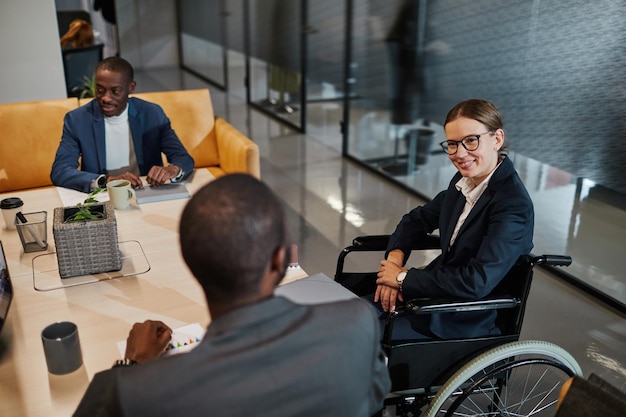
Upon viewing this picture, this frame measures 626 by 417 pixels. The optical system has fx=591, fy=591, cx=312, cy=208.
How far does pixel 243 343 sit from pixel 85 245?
45.3 inches

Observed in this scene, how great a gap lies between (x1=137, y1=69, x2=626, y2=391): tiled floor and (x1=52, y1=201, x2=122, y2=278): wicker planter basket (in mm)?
1648

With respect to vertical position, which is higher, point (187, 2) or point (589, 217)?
point (187, 2)

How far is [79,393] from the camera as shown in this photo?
53.9 inches

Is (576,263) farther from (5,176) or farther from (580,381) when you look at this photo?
(5,176)

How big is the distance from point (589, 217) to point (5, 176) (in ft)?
10.6

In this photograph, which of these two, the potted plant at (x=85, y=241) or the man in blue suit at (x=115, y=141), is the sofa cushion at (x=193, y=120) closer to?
the man in blue suit at (x=115, y=141)

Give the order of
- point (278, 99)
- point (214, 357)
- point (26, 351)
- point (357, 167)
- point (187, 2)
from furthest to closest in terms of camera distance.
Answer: point (187, 2) < point (278, 99) < point (357, 167) < point (26, 351) < point (214, 357)

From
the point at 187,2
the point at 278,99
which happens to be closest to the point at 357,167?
the point at 278,99

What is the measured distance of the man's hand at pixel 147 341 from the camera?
140 centimetres

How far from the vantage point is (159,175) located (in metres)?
2.61

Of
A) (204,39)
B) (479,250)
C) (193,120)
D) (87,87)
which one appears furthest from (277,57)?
(479,250)

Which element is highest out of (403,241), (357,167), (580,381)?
(580,381)

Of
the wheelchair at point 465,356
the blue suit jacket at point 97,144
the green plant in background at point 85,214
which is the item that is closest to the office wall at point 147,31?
the blue suit jacket at point 97,144

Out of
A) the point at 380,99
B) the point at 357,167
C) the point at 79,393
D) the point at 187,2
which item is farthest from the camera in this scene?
the point at 187,2
